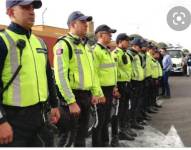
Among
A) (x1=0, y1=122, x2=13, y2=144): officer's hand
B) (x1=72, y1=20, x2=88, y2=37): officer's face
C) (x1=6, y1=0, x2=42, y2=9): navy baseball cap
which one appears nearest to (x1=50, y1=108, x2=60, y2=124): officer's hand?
(x1=0, y1=122, x2=13, y2=144): officer's hand

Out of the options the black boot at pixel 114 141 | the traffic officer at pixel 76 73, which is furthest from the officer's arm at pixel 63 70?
the black boot at pixel 114 141

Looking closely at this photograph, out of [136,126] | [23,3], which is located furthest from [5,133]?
[136,126]

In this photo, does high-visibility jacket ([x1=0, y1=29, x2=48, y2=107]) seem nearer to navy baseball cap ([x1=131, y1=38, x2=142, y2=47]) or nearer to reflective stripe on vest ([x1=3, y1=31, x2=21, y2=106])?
reflective stripe on vest ([x1=3, y1=31, x2=21, y2=106])

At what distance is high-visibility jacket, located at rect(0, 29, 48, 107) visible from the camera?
12.2 ft

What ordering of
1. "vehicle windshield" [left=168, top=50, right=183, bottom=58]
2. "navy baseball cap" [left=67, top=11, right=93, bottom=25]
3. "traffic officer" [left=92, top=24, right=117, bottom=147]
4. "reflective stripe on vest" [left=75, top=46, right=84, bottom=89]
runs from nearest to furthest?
"reflective stripe on vest" [left=75, top=46, right=84, bottom=89] → "navy baseball cap" [left=67, top=11, right=93, bottom=25] → "traffic officer" [left=92, top=24, right=117, bottom=147] → "vehicle windshield" [left=168, top=50, right=183, bottom=58]

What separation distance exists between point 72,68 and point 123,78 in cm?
282

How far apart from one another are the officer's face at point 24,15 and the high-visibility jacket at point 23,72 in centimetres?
11

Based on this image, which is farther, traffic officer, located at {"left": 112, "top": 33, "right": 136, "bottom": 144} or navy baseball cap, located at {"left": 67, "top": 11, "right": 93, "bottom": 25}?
traffic officer, located at {"left": 112, "top": 33, "right": 136, "bottom": 144}

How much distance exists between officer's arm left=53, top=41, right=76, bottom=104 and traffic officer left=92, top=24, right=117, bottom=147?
146 centimetres

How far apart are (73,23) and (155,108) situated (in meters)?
8.12

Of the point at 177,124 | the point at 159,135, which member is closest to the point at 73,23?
the point at 159,135

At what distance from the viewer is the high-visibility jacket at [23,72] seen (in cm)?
372

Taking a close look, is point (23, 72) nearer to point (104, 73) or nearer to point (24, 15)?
point (24, 15)

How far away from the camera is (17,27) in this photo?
3836 mm
